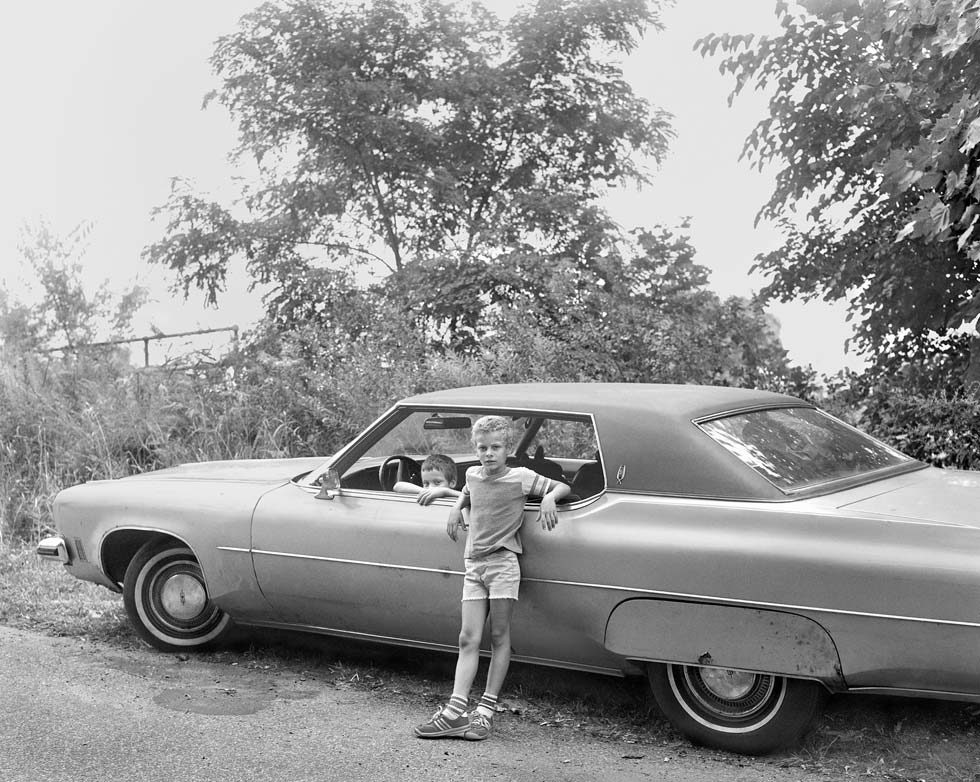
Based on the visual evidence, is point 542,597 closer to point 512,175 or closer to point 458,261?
point 458,261

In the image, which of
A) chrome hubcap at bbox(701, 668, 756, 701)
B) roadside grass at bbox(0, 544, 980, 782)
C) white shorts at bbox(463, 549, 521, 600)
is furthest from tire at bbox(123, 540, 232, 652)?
chrome hubcap at bbox(701, 668, 756, 701)

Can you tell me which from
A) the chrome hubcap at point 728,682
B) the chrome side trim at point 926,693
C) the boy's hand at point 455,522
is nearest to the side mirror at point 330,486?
the boy's hand at point 455,522

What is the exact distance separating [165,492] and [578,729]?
2.45 meters

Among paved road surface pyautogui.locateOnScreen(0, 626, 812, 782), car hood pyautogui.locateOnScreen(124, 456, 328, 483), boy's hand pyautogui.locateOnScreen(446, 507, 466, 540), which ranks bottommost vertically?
paved road surface pyautogui.locateOnScreen(0, 626, 812, 782)

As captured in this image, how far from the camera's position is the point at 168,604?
5.88 metres

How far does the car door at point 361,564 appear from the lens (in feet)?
15.9

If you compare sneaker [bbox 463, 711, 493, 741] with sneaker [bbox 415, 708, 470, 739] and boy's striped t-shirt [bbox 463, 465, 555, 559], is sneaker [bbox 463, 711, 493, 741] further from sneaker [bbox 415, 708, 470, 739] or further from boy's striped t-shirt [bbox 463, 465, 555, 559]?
boy's striped t-shirt [bbox 463, 465, 555, 559]

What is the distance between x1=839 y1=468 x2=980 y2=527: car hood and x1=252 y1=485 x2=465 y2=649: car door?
1.64 m

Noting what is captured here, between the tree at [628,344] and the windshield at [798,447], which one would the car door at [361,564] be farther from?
the tree at [628,344]

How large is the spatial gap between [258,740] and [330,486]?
123cm

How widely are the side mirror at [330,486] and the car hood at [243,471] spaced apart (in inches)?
12.9

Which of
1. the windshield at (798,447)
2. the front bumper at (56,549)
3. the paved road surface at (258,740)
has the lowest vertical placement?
the paved road surface at (258,740)

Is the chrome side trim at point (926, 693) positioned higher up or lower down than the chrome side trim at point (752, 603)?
lower down

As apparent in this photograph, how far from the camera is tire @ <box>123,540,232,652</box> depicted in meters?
5.82
